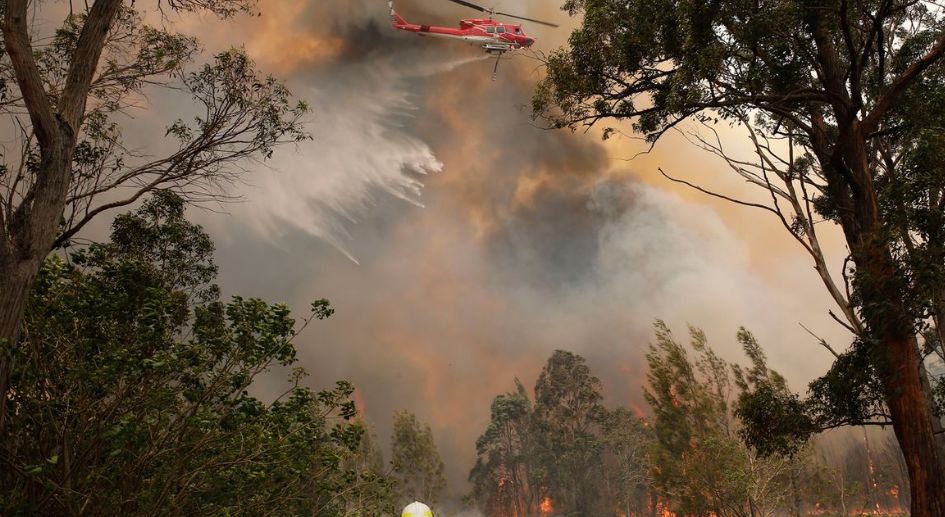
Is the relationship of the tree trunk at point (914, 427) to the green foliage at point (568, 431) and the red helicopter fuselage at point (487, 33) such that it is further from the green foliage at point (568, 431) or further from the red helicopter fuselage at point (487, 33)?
the green foliage at point (568, 431)

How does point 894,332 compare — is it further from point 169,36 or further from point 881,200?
point 169,36

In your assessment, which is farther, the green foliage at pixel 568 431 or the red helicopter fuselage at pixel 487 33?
the green foliage at pixel 568 431

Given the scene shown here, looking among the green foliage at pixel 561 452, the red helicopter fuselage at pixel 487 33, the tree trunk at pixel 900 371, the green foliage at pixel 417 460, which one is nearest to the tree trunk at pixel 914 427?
the tree trunk at pixel 900 371

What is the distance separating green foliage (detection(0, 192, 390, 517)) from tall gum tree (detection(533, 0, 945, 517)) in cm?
619

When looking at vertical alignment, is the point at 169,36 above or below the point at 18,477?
above

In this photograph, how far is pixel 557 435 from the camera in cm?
5228

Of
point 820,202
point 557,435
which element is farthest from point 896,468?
point 820,202

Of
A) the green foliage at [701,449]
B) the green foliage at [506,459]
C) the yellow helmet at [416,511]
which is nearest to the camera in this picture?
the yellow helmet at [416,511]

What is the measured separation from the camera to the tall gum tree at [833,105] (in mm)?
6172

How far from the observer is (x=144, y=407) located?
6301 mm

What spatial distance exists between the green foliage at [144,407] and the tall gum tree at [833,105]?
20.3 feet

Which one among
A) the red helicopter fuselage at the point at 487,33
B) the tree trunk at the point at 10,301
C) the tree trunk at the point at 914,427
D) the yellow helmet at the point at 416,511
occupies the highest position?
the red helicopter fuselage at the point at 487,33

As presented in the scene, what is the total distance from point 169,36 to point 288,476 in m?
8.21

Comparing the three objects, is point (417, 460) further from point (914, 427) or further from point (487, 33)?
point (914, 427)
